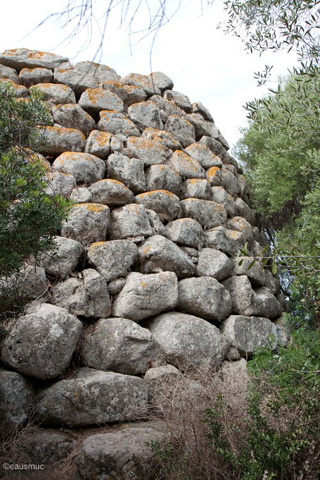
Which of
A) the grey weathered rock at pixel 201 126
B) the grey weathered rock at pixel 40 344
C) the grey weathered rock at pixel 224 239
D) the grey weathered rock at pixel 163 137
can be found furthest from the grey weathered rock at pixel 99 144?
the grey weathered rock at pixel 40 344

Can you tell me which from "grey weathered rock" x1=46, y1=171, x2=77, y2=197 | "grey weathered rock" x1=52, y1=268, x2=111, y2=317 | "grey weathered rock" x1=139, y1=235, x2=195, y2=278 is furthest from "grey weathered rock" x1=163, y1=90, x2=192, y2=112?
"grey weathered rock" x1=52, y1=268, x2=111, y2=317

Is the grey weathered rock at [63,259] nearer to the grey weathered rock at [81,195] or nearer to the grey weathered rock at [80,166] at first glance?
the grey weathered rock at [81,195]

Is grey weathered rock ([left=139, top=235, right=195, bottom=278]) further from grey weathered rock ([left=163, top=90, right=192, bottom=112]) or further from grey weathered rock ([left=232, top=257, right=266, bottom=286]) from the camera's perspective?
grey weathered rock ([left=163, top=90, right=192, bottom=112])

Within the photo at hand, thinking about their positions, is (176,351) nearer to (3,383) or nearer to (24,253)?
(3,383)

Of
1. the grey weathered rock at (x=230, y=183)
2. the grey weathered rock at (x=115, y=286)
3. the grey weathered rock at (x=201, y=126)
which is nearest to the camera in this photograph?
the grey weathered rock at (x=115, y=286)

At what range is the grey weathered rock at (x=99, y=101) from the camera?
27.6 ft

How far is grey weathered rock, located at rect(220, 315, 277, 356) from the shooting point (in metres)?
6.37

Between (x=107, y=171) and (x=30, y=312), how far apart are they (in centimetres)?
322

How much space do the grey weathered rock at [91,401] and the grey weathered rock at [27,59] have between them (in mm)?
6721

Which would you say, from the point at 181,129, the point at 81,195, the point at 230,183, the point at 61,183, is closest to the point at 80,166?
the point at 61,183

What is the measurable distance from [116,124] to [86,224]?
2.72 m

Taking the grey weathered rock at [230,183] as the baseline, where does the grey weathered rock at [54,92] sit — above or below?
above

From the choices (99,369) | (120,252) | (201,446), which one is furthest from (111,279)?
(201,446)

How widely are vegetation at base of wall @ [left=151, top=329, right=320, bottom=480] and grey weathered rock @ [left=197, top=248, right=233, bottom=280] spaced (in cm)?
289
